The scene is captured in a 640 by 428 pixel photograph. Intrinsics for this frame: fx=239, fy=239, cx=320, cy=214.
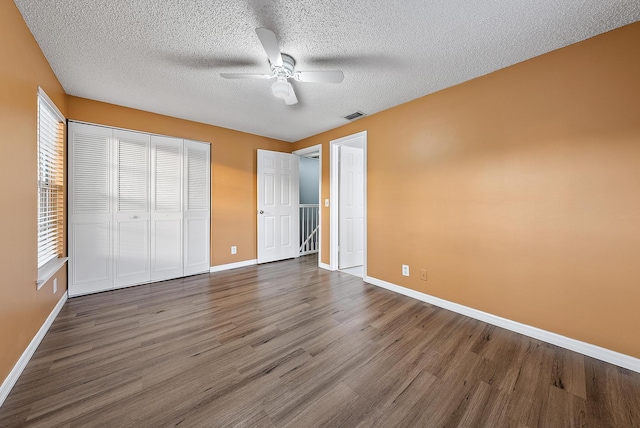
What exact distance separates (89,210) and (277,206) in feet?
8.65

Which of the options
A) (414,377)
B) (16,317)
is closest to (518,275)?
(414,377)

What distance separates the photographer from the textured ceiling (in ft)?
5.14

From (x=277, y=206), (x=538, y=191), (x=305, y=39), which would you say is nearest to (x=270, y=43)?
(x=305, y=39)

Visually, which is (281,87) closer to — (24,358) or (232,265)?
(24,358)

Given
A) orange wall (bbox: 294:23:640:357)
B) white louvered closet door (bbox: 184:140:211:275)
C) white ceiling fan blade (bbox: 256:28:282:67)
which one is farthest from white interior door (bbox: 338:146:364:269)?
white ceiling fan blade (bbox: 256:28:282:67)

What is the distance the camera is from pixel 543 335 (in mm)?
2010

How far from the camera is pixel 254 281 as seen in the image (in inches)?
138

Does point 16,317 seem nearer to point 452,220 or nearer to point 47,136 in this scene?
point 47,136

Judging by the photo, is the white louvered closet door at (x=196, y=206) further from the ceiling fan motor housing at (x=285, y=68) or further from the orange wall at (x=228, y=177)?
the ceiling fan motor housing at (x=285, y=68)

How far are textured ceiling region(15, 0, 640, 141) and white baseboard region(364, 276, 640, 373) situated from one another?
7.64 ft

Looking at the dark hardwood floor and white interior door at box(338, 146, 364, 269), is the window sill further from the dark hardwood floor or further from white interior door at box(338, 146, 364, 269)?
white interior door at box(338, 146, 364, 269)

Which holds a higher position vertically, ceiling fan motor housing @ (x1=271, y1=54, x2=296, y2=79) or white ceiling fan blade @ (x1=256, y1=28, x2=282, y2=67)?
ceiling fan motor housing @ (x1=271, y1=54, x2=296, y2=79)

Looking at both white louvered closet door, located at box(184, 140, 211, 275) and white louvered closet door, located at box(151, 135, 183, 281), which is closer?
white louvered closet door, located at box(151, 135, 183, 281)

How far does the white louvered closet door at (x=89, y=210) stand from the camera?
9.36 ft
